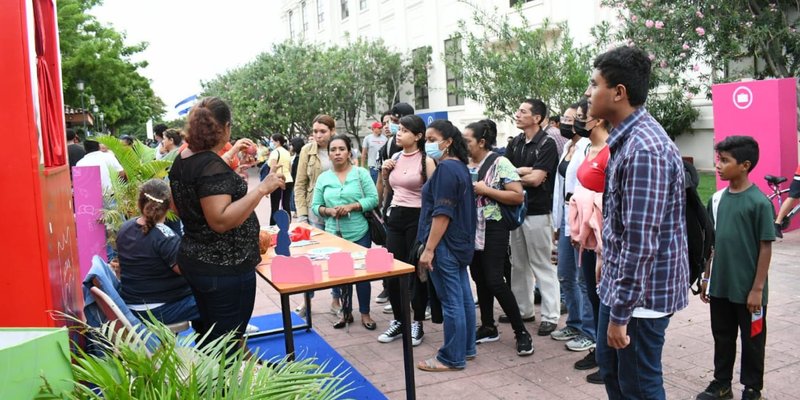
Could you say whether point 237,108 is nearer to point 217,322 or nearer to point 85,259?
point 85,259

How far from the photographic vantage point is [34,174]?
2512mm

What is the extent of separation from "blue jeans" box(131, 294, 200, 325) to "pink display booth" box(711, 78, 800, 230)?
332 inches

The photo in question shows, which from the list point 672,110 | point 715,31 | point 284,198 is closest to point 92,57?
point 284,198

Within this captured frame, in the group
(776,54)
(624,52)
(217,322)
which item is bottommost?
(217,322)

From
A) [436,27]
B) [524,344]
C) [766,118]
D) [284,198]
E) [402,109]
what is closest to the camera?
[524,344]

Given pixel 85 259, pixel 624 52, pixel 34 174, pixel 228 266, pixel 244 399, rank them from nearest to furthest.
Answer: pixel 244 399
pixel 34 174
pixel 624 52
pixel 228 266
pixel 85 259

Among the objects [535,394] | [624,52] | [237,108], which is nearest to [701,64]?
[535,394]

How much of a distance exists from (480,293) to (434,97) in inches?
904

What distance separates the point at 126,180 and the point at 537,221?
5100 mm

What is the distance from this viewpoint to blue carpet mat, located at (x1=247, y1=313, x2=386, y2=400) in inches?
184

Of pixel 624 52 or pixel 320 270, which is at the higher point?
pixel 624 52

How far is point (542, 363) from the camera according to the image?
5160 millimetres

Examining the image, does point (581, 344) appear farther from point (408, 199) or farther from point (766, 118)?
point (766, 118)

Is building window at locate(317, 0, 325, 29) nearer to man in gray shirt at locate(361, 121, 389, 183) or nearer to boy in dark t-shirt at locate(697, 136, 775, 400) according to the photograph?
man in gray shirt at locate(361, 121, 389, 183)
